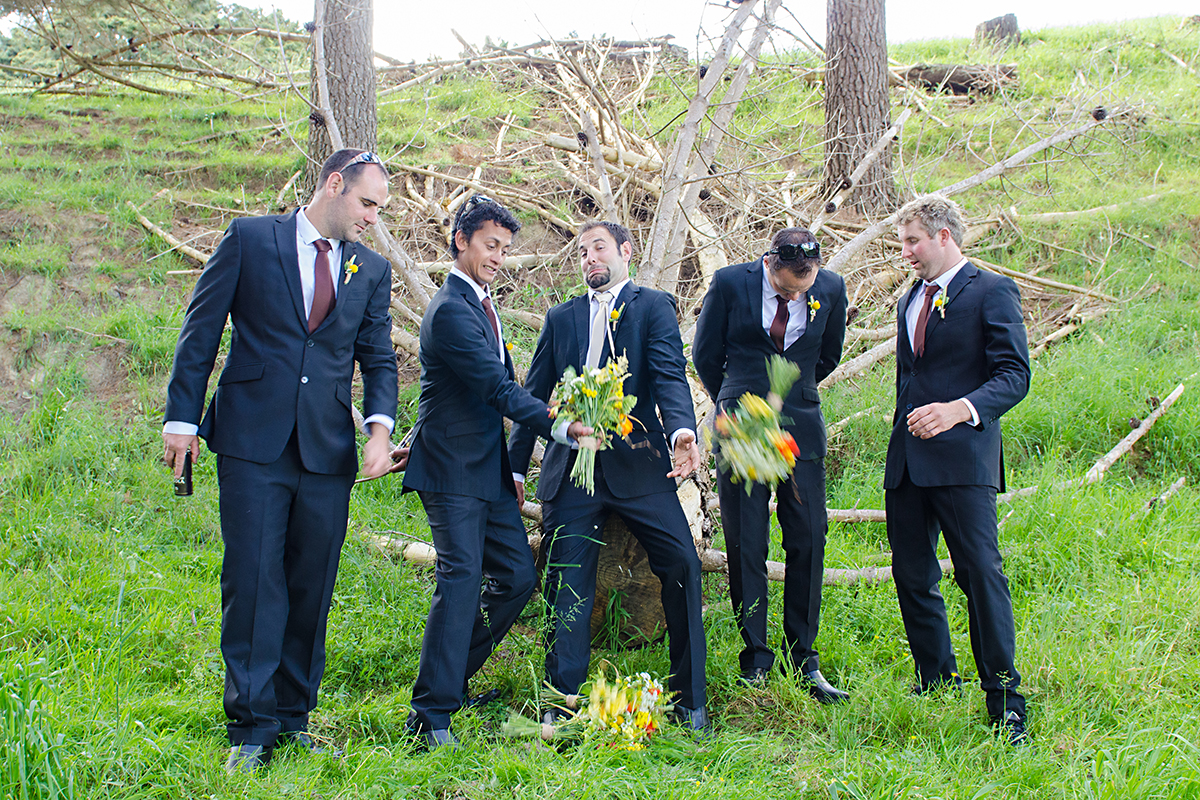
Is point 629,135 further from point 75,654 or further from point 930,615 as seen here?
point 75,654

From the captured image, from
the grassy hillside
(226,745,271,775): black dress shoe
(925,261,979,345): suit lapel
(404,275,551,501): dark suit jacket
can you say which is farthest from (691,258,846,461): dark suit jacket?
(226,745,271,775): black dress shoe

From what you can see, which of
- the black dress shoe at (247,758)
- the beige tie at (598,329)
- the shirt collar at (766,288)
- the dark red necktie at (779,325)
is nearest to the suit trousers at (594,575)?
the beige tie at (598,329)

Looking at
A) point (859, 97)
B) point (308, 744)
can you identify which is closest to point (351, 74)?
point (859, 97)

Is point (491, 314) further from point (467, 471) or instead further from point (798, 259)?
point (798, 259)

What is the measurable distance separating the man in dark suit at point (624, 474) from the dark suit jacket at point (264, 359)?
102 centimetres

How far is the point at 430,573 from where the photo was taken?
548 centimetres

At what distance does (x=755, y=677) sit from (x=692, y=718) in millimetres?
493

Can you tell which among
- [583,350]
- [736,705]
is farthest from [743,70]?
[736,705]

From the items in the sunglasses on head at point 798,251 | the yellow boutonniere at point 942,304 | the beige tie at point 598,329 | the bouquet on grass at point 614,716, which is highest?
the sunglasses on head at point 798,251

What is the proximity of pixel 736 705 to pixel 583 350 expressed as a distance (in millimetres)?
1941

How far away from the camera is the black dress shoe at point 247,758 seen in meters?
3.30

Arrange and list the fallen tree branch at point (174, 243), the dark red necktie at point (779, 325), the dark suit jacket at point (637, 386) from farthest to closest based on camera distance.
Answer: the fallen tree branch at point (174, 243) < the dark red necktie at point (779, 325) < the dark suit jacket at point (637, 386)

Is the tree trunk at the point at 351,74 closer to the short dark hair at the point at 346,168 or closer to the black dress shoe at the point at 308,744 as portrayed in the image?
the short dark hair at the point at 346,168

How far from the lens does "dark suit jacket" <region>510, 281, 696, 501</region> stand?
4.20 metres
